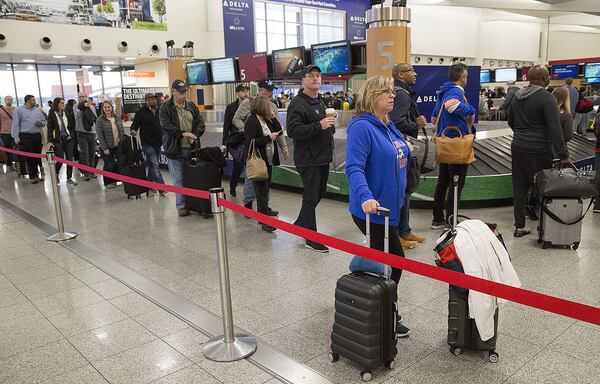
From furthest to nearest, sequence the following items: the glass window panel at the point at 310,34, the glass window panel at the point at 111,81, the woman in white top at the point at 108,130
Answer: the glass window panel at the point at 310,34, the glass window panel at the point at 111,81, the woman in white top at the point at 108,130

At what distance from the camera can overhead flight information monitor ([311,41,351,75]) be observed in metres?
8.57

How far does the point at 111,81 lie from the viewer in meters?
22.7

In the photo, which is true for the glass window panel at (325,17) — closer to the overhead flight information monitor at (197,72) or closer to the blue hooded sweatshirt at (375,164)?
the overhead flight information monitor at (197,72)

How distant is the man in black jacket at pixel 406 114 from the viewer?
4652mm

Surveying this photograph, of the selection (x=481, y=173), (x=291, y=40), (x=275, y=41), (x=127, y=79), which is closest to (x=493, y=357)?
(x=481, y=173)

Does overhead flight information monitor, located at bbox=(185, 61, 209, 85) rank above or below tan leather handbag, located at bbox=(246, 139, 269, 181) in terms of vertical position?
above

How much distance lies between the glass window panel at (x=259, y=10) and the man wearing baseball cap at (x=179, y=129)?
58.7 feet

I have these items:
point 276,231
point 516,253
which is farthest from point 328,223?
point 516,253

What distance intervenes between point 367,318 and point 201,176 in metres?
4.32

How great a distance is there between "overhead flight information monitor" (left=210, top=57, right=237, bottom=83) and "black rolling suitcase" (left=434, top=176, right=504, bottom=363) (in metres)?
9.39

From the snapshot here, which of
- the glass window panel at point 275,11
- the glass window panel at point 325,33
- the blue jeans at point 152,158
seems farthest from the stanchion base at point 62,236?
the glass window panel at point 325,33

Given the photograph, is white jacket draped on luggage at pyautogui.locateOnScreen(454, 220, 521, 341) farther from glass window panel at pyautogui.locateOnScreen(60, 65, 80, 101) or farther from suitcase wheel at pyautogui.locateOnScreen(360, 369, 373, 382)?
glass window panel at pyautogui.locateOnScreen(60, 65, 80, 101)

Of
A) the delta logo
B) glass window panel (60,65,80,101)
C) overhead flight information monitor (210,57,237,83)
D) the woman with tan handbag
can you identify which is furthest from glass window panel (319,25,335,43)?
the woman with tan handbag

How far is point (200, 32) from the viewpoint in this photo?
21.4 meters
